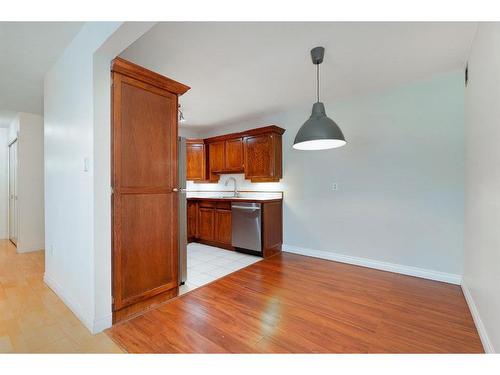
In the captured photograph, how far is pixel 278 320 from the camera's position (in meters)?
1.84

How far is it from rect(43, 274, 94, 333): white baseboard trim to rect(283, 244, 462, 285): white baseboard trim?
9.21 ft

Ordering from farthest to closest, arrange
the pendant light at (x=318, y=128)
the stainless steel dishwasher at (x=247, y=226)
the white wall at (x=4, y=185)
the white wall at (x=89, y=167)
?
the white wall at (x=4, y=185) < the stainless steel dishwasher at (x=247, y=226) < the pendant light at (x=318, y=128) < the white wall at (x=89, y=167)

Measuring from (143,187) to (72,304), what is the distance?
120 centimetres

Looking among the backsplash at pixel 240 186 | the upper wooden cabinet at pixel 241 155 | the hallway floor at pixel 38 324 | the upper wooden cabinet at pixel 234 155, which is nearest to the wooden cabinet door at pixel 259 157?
the upper wooden cabinet at pixel 241 155

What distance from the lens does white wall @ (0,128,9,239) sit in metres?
4.63

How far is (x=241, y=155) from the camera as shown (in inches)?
163

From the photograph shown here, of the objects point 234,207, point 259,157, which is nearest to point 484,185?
point 259,157

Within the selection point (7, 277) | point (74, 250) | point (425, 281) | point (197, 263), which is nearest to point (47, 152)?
point (74, 250)

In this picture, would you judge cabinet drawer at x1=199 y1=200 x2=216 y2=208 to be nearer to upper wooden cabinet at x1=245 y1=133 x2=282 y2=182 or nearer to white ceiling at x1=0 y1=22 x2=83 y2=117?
upper wooden cabinet at x1=245 y1=133 x2=282 y2=182

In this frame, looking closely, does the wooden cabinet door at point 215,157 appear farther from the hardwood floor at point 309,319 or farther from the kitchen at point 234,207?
the hardwood floor at point 309,319

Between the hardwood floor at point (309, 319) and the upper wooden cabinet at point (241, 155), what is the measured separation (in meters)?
1.79

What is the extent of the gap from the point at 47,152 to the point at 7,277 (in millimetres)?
1622

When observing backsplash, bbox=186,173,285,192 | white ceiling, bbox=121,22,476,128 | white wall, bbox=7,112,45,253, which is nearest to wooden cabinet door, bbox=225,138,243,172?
backsplash, bbox=186,173,285,192

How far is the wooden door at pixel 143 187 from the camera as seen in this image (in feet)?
5.84
